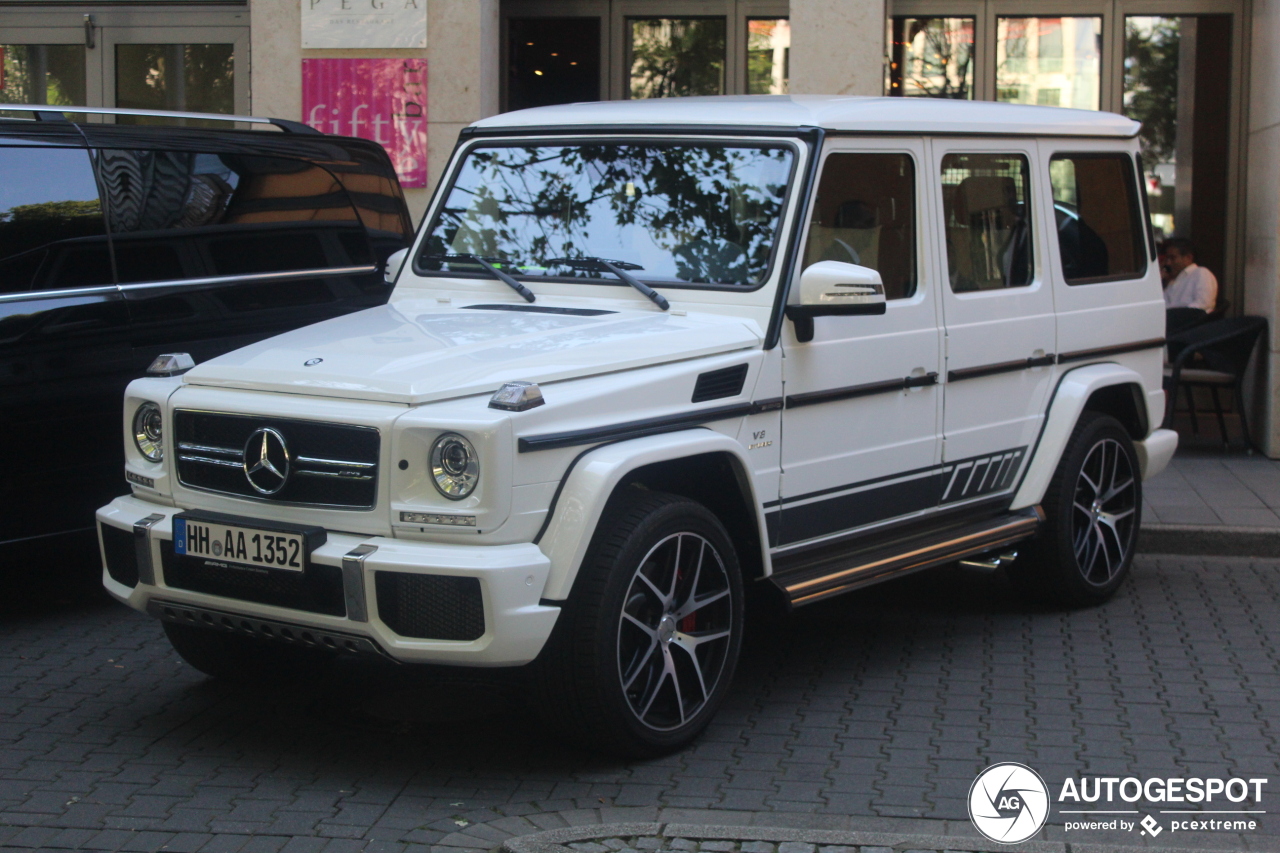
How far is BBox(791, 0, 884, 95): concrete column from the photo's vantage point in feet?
37.2

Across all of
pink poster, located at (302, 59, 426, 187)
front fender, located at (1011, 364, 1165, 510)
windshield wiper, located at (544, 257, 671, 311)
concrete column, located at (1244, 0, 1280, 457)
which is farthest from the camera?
pink poster, located at (302, 59, 426, 187)

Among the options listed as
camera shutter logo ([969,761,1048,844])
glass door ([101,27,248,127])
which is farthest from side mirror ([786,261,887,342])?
glass door ([101,27,248,127])

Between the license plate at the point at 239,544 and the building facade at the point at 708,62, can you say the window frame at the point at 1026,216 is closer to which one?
the license plate at the point at 239,544

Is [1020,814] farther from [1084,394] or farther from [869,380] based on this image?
[1084,394]

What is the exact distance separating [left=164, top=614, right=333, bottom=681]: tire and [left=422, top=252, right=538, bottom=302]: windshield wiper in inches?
61.7

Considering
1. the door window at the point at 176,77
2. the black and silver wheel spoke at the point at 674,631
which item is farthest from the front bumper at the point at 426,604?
the door window at the point at 176,77

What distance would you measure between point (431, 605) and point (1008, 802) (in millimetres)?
1782

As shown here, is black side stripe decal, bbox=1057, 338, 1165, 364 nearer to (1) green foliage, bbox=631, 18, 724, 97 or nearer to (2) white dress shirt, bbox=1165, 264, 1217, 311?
(2) white dress shirt, bbox=1165, 264, 1217, 311

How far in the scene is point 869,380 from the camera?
551 cm

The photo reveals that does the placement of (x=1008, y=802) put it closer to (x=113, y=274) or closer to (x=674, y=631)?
(x=674, y=631)

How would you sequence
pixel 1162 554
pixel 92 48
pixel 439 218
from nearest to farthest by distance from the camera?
pixel 439 218 → pixel 1162 554 → pixel 92 48

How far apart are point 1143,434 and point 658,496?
3413 mm

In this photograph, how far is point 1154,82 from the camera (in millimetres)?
12750

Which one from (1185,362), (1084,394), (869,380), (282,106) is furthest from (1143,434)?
(282,106)
